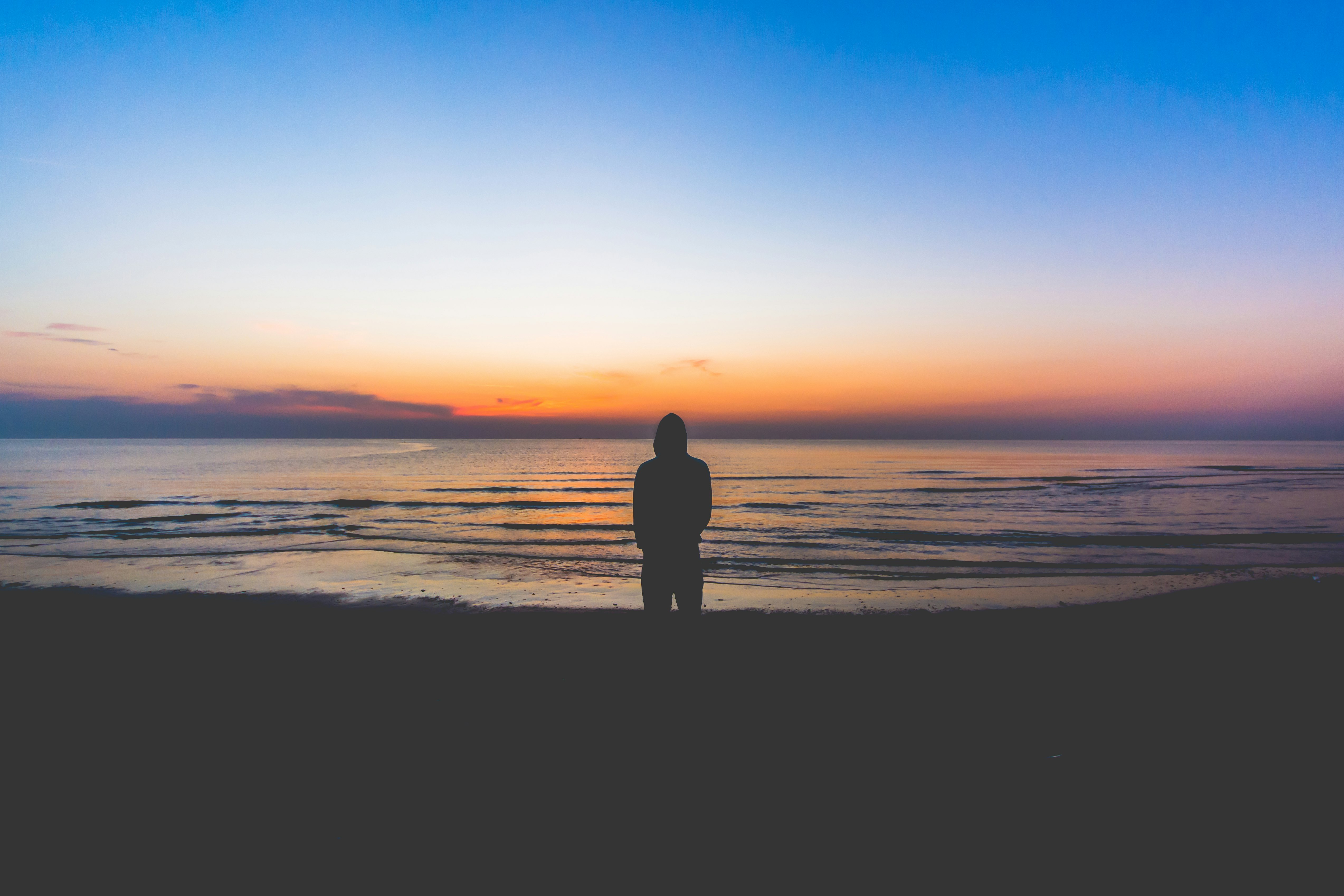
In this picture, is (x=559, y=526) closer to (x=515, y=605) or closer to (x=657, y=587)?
(x=515, y=605)

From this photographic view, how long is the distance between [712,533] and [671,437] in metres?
15.6

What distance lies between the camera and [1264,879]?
115 inches

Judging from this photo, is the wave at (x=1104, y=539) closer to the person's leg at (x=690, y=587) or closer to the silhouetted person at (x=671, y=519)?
the person's leg at (x=690, y=587)

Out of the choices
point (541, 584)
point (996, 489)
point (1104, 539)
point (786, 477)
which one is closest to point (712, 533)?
point (541, 584)

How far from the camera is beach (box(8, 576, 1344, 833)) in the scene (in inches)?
155

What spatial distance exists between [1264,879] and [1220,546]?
755 inches

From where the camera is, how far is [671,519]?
5.36 metres

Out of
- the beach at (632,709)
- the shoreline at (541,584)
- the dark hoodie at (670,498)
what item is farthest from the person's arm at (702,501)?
the shoreline at (541,584)

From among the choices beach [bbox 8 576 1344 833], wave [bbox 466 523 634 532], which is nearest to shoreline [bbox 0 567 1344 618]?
beach [bbox 8 576 1344 833]

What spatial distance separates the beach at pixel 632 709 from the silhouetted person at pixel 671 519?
16.0 inches

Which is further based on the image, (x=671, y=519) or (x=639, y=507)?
(x=639, y=507)

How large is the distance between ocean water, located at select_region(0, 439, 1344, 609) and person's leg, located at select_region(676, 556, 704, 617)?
16.3 ft

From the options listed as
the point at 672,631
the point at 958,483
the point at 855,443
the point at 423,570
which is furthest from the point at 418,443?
the point at 672,631

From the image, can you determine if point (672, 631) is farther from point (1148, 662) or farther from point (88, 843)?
point (1148, 662)
